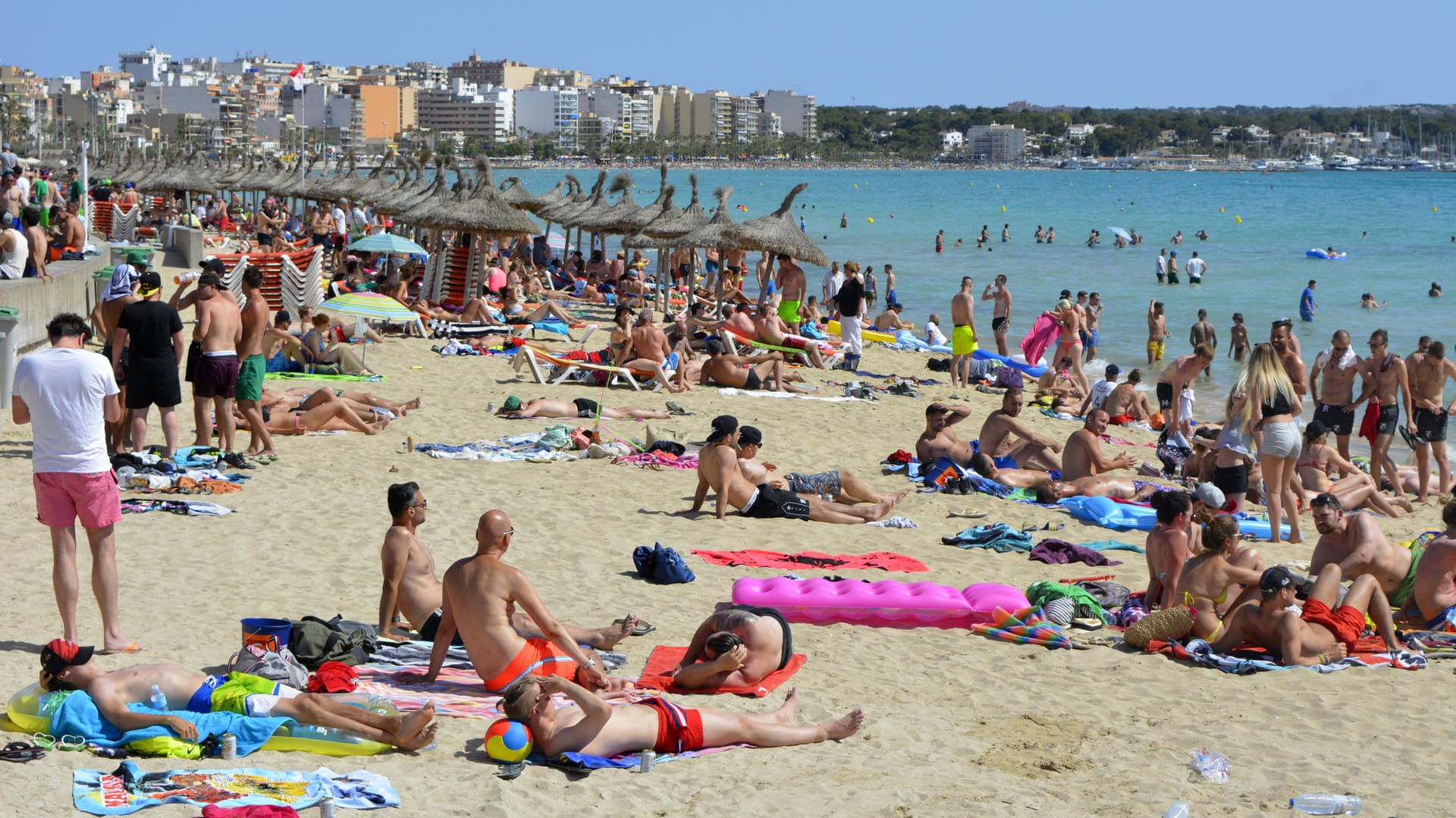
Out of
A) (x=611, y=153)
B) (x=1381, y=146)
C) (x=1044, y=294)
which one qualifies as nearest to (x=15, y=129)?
(x=1044, y=294)

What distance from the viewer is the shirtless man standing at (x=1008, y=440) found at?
9.92 metres

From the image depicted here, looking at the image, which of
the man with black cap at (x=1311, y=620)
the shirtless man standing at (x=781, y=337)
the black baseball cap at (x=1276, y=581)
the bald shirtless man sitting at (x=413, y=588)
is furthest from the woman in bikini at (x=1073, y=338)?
the bald shirtless man sitting at (x=413, y=588)

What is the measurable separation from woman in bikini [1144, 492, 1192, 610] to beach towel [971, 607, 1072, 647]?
0.51 m

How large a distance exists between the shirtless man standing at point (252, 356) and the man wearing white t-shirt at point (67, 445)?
3.94m

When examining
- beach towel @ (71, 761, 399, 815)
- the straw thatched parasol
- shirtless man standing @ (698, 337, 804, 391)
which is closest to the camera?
beach towel @ (71, 761, 399, 815)

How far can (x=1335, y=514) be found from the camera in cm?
631

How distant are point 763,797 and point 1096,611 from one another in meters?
2.69

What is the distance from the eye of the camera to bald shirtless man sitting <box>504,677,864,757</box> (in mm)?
4445

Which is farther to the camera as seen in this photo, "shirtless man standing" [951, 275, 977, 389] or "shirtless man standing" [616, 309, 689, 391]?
"shirtless man standing" [951, 275, 977, 389]

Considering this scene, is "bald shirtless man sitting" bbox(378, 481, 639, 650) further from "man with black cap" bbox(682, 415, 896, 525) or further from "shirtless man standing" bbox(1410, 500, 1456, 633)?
"shirtless man standing" bbox(1410, 500, 1456, 633)

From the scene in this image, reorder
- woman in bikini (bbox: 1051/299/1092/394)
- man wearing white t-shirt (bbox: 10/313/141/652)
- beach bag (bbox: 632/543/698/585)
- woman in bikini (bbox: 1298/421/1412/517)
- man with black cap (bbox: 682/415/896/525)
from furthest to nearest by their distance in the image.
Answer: woman in bikini (bbox: 1051/299/1092/394) → woman in bikini (bbox: 1298/421/1412/517) → man with black cap (bbox: 682/415/896/525) → beach bag (bbox: 632/543/698/585) → man wearing white t-shirt (bbox: 10/313/141/652)

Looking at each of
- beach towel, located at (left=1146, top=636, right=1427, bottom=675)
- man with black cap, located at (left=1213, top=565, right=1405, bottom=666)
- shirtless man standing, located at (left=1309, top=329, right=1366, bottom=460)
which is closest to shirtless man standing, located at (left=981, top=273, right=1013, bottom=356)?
shirtless man standing, located at (left=1309, top=329, right=1366, bottom=460)

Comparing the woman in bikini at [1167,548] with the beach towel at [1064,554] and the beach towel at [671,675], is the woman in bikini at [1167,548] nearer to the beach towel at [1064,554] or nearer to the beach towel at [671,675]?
the beach towel at [1064,554]

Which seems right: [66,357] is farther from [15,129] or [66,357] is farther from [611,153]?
[611,153]
